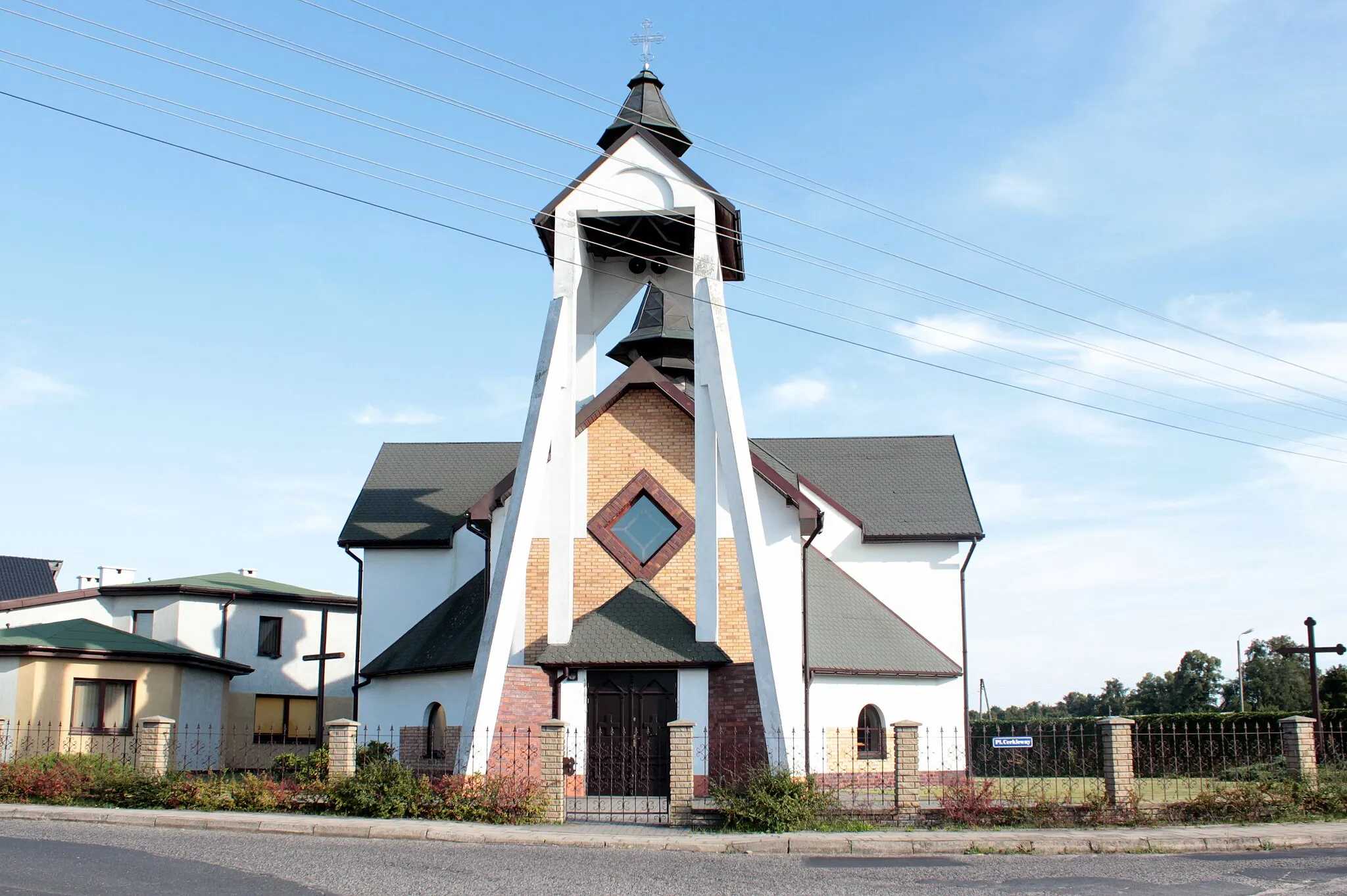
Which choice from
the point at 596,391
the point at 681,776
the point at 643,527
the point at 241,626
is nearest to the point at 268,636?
the point at 241,626

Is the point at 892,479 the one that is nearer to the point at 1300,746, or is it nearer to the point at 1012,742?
the point at 1012,742

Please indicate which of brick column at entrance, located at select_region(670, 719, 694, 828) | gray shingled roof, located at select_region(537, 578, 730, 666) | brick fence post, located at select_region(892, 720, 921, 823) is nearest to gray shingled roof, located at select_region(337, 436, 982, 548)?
gray shingled roof, located at select_region(537, 578, 730, 666)

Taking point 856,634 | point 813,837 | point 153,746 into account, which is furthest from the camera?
point 856,634

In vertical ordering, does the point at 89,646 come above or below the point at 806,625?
below

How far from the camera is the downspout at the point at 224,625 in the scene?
33.7 m

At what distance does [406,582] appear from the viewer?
92.2 ft

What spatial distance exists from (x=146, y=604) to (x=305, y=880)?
25.4 meters

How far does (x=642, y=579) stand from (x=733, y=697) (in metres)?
2.88

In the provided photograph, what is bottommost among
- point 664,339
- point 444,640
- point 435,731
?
point 435,731

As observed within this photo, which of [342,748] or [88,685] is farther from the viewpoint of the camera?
[88,685]

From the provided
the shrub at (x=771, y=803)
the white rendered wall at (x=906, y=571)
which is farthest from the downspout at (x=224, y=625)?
the shrub at (x=771, y=803)

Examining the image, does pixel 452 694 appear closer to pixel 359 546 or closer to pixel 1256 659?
pixel 359 546

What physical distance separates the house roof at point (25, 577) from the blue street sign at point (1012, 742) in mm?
37400

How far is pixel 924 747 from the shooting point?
25203mm
